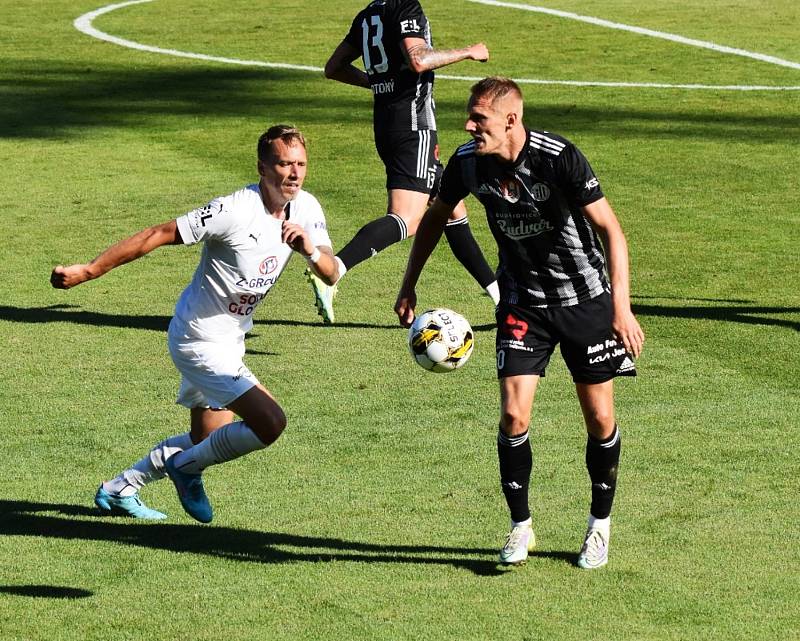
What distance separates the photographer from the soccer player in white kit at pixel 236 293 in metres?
6.77

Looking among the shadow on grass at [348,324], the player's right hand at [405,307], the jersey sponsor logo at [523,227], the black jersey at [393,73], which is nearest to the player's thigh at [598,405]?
the jersey sponsor logo at [523,227]

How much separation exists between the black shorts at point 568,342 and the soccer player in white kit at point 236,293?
0.93m

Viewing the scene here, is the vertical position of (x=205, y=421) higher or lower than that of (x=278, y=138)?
lower

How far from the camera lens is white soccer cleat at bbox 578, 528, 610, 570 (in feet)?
21.7

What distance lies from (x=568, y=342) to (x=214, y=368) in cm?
169

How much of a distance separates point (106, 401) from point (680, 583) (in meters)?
4.22

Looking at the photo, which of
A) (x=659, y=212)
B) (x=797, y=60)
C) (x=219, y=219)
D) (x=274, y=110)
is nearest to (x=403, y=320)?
(x=219, y=219)

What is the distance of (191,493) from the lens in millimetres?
7074

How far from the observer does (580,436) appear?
8.47 m

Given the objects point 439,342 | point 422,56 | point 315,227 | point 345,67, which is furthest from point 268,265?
point 345,67

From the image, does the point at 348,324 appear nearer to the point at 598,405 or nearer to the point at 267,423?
the point at 267,423

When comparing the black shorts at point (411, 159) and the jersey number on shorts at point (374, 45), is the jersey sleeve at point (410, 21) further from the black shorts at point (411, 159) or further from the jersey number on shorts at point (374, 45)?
the black shorts at point (411, 159)

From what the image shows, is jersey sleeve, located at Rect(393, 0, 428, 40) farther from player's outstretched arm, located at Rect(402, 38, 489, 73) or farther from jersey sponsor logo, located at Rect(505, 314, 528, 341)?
jersey sponsor logo, located at Rect(505, 314, 528, 341)

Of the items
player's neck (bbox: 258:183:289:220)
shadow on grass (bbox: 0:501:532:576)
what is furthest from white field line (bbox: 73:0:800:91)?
shadow on grass (bbox: 0:501:532:576)
